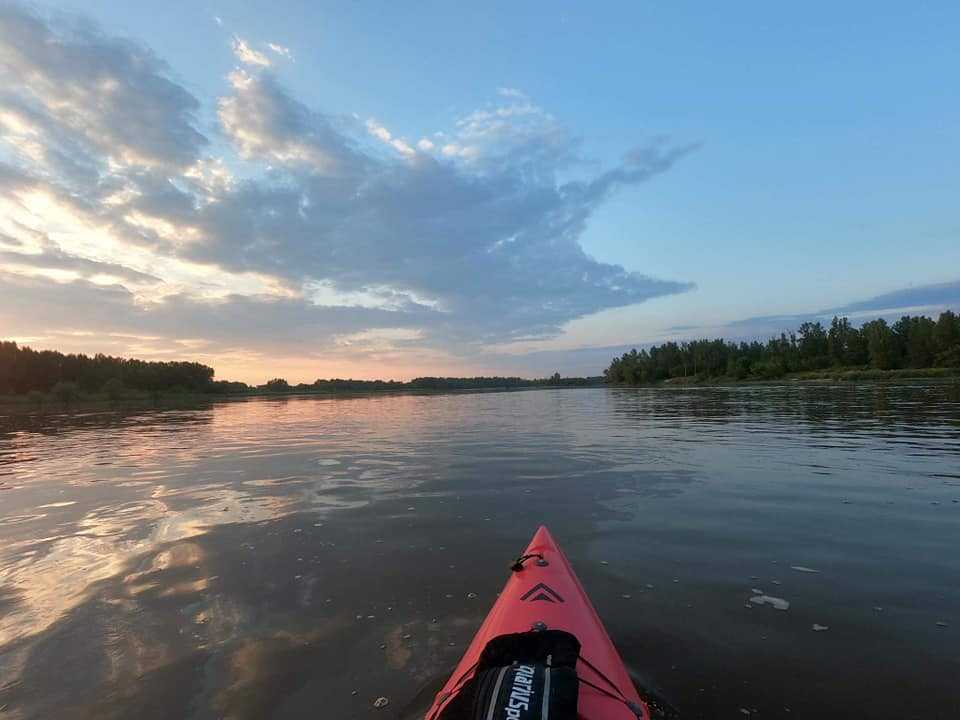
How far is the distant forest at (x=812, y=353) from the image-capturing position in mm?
98000

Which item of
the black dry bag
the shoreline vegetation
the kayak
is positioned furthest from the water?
the shoreline vegetation

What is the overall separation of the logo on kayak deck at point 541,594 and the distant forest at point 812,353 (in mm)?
120617

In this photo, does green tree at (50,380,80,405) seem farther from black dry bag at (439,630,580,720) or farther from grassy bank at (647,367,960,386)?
grassy bank at (647,367,960,386)

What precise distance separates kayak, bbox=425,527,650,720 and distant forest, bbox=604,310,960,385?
397ft

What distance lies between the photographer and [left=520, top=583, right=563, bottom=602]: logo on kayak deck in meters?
4.59

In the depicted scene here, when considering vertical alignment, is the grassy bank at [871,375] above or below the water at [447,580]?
above

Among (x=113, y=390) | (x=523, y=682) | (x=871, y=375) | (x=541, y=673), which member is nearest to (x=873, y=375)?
(x=871, y=375)

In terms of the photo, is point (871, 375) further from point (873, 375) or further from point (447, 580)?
point (447, 580)

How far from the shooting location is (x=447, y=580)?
6.74 m

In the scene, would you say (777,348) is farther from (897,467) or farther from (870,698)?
(870,698)

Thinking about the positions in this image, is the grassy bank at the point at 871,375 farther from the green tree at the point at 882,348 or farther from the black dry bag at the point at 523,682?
the black dry bag at the point at 523,682

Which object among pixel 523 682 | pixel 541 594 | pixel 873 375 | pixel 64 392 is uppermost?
pixel 64 392

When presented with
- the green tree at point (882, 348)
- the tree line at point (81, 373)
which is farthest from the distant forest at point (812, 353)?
the tree line at point (81, 373)

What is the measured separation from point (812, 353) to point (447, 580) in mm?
148133
